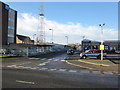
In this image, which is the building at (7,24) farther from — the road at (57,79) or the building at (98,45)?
the road at (57,79)

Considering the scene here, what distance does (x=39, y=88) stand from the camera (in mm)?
7742

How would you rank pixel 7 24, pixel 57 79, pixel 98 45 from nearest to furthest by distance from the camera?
pixel 57 79 < pixel 7 24 < pixel 98 45

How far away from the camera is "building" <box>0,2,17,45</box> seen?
2260 inches

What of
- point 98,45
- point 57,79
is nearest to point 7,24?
point 98,45

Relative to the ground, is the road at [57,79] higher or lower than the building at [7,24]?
lower

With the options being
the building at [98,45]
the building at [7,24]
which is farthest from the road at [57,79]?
the building at [98,45]

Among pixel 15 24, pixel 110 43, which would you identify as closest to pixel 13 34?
pixel 15 24

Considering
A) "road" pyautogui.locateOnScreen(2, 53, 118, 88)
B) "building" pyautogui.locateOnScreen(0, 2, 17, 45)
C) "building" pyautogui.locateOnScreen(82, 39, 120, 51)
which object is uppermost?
"building" pyautogui.locateOnScreen(0, 2, 17, 45)

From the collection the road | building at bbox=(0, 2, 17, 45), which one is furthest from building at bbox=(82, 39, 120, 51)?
the road

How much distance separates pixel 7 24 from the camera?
61125mm

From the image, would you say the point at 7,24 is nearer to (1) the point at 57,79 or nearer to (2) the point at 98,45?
(2) the point at 98,45

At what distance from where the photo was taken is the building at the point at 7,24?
57.4 metres

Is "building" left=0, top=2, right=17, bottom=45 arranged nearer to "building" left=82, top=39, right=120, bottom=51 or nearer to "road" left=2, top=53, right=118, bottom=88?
"building" left=82, top=39, right=120, bottom=51

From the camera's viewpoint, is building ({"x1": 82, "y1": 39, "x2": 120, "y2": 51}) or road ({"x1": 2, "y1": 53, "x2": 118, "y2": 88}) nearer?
road ({"x1": 2, "y1": 53, "x2": 118, "y2": 88})
